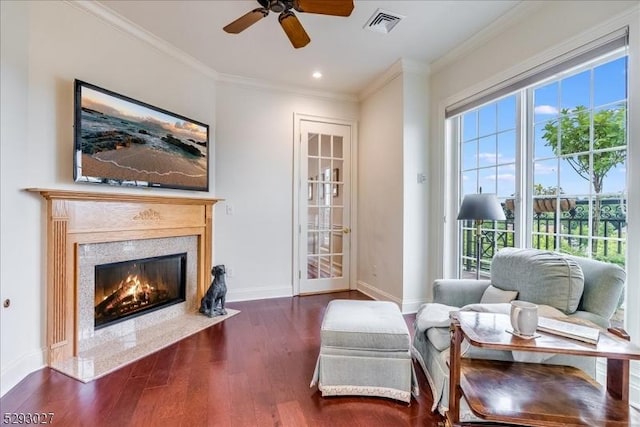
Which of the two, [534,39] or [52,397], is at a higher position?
[534,39]

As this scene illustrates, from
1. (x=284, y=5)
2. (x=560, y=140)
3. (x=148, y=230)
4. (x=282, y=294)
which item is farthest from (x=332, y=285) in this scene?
(x=284, y=5)

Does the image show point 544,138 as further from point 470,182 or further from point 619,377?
point 619,377

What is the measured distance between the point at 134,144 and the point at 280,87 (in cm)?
203

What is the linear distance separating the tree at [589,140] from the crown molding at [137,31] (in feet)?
11.4

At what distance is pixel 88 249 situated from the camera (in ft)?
8.03

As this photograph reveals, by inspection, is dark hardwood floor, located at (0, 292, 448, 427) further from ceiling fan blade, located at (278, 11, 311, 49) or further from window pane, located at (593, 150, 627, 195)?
ceiling fan blade, located at (278, 11, 311, 49)

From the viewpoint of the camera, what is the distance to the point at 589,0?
2.04 m

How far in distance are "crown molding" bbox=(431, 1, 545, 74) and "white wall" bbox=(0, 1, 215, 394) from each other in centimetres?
319

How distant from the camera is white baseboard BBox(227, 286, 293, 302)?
3.83m

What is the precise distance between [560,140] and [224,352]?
3.10 meters

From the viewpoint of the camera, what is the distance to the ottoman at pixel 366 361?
183 cm

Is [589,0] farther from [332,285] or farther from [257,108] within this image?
[332,285]

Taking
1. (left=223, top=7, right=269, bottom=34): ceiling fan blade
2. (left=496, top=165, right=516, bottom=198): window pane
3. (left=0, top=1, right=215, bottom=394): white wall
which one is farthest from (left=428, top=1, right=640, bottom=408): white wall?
(left=0, top=1, right=215, bottom=394): white wall

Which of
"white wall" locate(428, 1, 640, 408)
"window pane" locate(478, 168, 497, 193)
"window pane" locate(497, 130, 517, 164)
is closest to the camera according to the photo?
"white wall" locate(428, 1, 640, 408)
